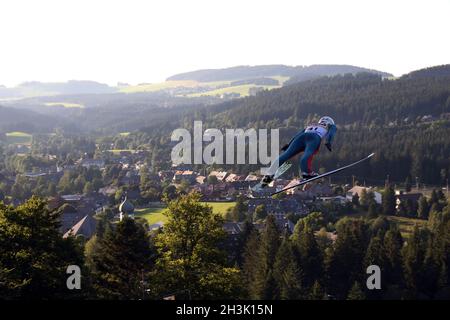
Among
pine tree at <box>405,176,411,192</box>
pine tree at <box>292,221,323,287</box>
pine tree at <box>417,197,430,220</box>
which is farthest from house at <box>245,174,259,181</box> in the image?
pine tree at <box>292,221,323,287</box>

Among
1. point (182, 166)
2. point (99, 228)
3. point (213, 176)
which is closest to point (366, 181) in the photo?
point (213, 176)

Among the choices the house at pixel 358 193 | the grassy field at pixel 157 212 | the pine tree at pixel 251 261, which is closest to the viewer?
the pine tree at pixel 251 261

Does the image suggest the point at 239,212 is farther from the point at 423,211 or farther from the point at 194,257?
the point at 194,257

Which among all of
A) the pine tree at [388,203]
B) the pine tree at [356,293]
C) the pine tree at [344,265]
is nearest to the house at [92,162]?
the pine tree at [388,203]

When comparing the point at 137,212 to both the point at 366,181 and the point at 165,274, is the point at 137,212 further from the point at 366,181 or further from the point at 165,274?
the point at 165,274

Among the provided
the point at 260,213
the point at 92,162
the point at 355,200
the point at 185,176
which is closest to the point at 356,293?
the point at 260,213

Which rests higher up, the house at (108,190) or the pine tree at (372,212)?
the pine tree at (372,212)

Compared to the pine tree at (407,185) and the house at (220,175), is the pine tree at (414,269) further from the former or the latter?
the house at (220,175)
